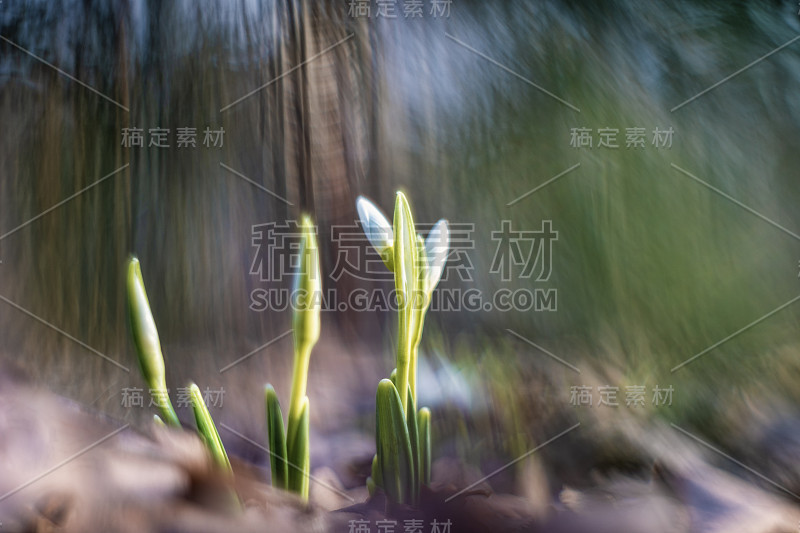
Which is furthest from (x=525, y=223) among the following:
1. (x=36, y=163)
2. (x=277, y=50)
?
(x=36, y=163)

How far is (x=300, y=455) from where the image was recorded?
313 mm

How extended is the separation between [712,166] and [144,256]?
36cm

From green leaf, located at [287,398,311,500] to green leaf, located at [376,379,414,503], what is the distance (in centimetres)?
4

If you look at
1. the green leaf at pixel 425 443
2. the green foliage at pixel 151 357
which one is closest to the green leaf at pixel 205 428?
the green foliage at pixel 151 357

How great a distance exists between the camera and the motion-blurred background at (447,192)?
14.2 inches

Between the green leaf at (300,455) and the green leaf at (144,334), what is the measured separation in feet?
0.23

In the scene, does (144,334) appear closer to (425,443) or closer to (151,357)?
(151,357)

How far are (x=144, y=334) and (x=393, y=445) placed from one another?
14 centimetres

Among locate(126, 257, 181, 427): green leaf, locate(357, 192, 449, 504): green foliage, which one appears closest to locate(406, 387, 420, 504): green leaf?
locate(357, 192, 449, 504): green foliage

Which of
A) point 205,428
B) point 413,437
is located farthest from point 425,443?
point 205,428

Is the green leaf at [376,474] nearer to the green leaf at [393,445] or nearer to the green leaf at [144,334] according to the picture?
the green leaf at [393,445]

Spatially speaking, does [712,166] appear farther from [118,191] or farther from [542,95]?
[118,191]

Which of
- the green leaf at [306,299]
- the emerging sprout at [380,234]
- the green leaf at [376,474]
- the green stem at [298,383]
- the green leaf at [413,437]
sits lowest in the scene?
the green leaf at [376,474]

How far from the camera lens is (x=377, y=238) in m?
0.32
